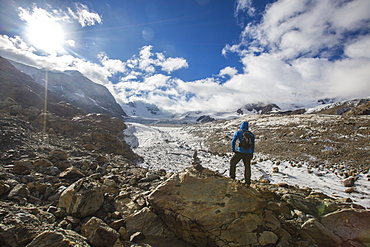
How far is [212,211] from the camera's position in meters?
4.32

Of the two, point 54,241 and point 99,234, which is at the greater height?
point 54,241

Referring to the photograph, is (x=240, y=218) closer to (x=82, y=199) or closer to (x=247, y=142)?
(x=247, y=142)

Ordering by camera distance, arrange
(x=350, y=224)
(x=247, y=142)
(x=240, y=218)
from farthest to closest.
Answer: (x=247, y=142) < (x=350, y=224) < (x=240, y=218)

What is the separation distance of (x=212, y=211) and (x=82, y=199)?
3.57 metres

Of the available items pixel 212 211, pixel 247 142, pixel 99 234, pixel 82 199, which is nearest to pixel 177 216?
pixel 212 211

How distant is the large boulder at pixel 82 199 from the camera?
14.6 ft

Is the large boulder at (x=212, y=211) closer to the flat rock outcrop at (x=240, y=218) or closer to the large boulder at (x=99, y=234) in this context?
the flat rock outcrop at (x=240, y=218)

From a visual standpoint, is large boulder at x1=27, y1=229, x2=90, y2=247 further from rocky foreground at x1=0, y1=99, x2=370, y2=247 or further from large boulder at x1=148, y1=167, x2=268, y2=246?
large boulder at x1=148, y1=167, x2=268, y2=246

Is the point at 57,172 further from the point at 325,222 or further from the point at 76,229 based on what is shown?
the point at 325,222

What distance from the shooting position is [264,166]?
50.6ft

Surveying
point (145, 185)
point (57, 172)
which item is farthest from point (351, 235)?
point (57, 172)

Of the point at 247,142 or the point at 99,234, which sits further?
the point at 247,142

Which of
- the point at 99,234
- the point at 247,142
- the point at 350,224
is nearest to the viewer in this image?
the point at 99,234

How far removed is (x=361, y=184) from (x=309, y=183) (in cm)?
236
